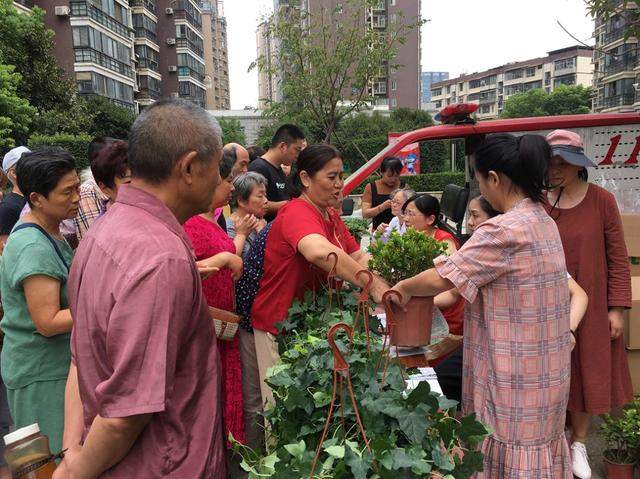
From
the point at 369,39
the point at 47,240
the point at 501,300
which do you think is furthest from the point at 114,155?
the point at 369,39

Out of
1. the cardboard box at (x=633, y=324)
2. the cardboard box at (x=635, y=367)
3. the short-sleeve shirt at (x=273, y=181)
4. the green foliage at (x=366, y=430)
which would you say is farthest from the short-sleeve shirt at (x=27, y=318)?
the cardboard box at (x=635, y=367)

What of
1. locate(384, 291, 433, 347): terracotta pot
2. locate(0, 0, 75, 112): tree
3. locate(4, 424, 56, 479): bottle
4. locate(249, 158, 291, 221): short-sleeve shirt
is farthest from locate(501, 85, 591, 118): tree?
locate(4, 424, 56, 479): bottle

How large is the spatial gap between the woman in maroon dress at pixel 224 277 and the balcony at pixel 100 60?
127 feet

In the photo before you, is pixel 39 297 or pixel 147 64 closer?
pixel 39 297

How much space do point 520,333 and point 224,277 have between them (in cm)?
152

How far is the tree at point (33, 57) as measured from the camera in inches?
811

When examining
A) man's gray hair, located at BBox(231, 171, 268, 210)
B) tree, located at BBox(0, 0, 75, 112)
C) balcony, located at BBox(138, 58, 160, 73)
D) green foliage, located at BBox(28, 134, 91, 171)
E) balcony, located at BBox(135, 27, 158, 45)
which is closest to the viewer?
man's gray hair, located at BBox(231, 171, 268, 210)

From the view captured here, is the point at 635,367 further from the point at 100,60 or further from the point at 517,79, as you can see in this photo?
the point at 517,79

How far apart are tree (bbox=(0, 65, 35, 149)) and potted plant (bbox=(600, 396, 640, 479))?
774 inches

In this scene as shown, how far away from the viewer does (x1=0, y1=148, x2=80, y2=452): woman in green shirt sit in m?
2.10

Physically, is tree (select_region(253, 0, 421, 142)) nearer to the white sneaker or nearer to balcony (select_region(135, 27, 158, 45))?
the white sneaker

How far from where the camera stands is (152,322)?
42.0 inches

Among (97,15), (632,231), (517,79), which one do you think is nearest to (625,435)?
(632,231)

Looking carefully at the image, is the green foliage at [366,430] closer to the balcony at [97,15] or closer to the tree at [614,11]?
the tree at [614,11]
